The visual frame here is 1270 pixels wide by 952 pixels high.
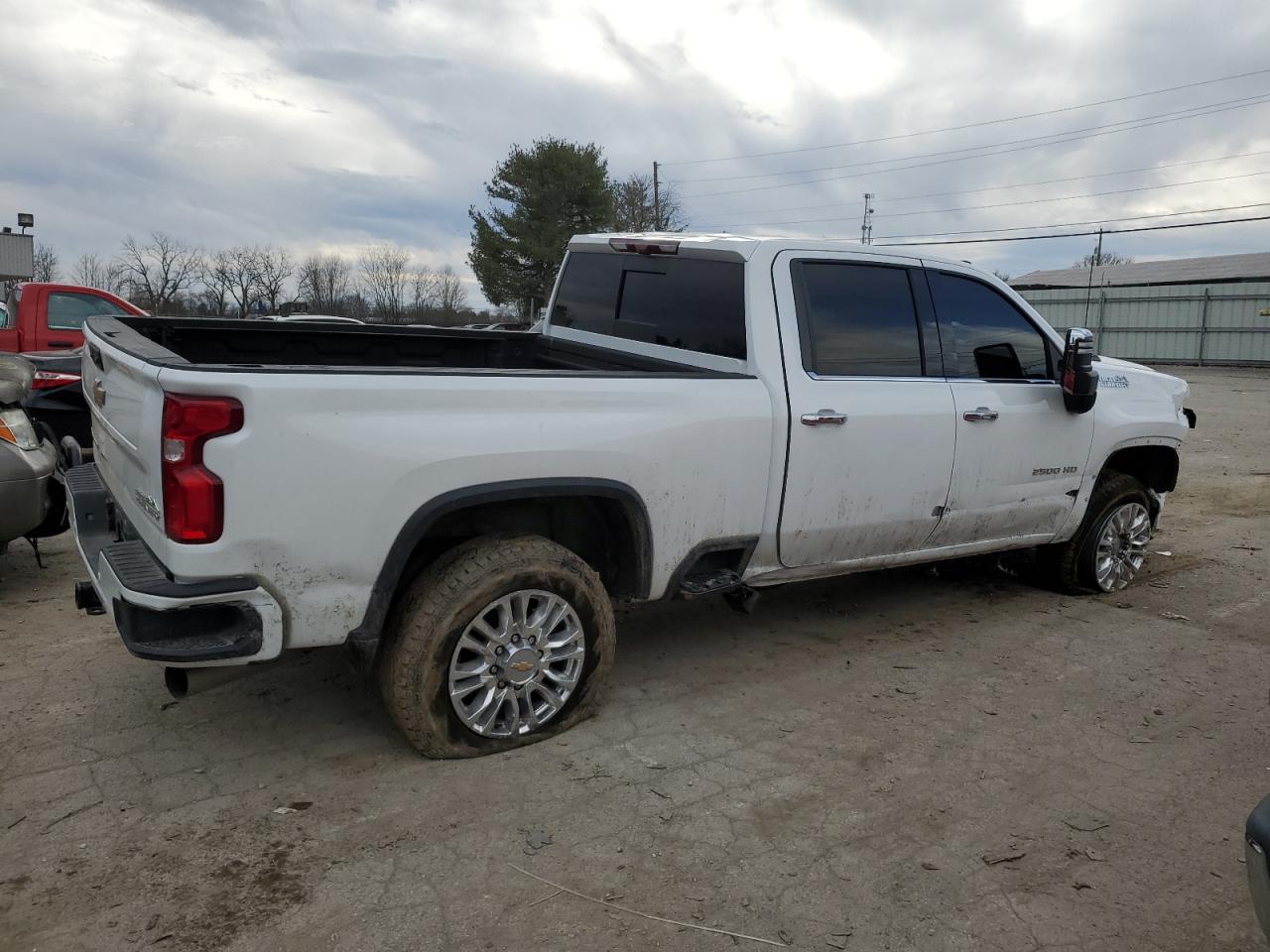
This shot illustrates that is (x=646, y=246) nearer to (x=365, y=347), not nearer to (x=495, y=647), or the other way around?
(x=365, y=347)

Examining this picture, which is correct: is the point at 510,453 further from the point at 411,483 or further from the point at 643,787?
the point at 643,787

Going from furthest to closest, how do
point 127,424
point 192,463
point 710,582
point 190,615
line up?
1. point 710,582
2. point 127,424
3. point 190,615
4. point 192,463

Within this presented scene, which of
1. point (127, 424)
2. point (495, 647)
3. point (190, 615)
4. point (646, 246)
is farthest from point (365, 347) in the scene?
point (190, 615)

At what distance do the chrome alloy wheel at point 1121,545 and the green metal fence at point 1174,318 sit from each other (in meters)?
30.3

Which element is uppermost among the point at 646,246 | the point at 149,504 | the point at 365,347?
the point at 646,246

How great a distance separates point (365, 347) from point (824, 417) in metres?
2.44

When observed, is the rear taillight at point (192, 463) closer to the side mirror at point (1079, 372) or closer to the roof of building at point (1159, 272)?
the side mirror at point (1079, 372)

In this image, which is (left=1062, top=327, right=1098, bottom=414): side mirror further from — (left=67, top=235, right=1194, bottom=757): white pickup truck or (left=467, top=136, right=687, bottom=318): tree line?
(left=467, top=136, right=687, bottom=318): tree line

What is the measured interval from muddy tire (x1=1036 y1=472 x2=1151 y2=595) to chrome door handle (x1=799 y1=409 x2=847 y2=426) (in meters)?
2.27

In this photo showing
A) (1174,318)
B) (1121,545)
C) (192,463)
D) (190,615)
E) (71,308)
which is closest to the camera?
(192,463)

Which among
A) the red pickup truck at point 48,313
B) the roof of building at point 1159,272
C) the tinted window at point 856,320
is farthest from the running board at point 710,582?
the roof of building at point 1159,272

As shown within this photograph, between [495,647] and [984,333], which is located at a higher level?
[984,333]

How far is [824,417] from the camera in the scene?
3.92 meters

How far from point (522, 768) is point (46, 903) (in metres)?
1.45
